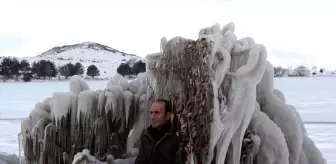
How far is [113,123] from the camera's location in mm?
5164

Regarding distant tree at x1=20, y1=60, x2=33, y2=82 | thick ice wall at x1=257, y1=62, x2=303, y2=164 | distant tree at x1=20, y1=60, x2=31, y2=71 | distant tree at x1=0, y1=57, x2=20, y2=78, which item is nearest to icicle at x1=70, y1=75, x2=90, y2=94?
thick ice wall at x1=257, y1=62, x2=303, y2=164

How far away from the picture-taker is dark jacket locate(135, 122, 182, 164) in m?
4.18

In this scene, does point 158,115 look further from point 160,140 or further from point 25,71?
point 25,71

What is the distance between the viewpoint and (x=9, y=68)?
77.6 meters

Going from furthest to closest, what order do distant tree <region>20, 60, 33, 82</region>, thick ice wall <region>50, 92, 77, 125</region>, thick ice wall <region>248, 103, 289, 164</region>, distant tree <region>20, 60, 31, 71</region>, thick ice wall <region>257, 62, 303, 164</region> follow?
distant tree <region>20, 60, 31, 71</region>
distant tree <region>20, 60, 33, 82</region>
thick ice wall <region>50, 92, 77, 125</region>
thick ice wall <region>257, 62, 303, 164</region>
thick ice wall <region>248, 103, 289, 164</region>

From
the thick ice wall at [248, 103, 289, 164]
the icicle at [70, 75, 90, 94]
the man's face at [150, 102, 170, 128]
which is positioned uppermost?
the icicle at [70, 75, 90, 94]

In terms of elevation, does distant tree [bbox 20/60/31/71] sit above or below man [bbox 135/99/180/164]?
above

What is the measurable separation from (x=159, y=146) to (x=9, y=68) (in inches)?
3062

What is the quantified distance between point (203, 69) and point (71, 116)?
1.65m

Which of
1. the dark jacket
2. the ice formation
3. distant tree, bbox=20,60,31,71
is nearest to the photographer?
the dark jacket

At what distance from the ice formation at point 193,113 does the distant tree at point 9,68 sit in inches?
2908

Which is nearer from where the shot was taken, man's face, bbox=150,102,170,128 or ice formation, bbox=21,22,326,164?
man's face, bbox=150,102,170,128

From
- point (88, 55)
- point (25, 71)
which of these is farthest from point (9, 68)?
point (88, 55)

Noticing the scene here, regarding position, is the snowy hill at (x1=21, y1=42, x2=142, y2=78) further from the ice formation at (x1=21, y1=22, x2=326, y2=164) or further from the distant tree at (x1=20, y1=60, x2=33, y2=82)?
the ice formation at (x1=21, y1=22, x2=326, y2=164)
